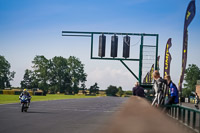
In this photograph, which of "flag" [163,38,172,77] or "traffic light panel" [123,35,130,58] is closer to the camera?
"flag" [163,38,172,77]

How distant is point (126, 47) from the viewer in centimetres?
2225

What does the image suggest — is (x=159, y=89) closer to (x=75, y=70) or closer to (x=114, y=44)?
(x=114, y=44)

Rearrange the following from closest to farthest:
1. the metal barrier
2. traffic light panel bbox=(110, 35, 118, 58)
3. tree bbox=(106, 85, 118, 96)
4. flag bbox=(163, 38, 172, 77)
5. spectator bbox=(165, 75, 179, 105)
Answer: the metal barrier → spectator bbox=(165, 75, 179, 105) → flag bbox=(163, 38, 172, 77) → traffic light panel bbox=(110, 35, 118, 58) → tree bbox=(106, 85, 118, 96)

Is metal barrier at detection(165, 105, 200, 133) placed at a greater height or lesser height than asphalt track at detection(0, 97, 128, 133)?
greater

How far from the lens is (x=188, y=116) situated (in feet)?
23.9

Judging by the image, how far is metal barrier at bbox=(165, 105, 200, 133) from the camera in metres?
6.51

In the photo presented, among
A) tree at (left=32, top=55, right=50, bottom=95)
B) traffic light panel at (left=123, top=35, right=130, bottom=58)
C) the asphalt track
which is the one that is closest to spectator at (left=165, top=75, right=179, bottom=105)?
the asphalt track

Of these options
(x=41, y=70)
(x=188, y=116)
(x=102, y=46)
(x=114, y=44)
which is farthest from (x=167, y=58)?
(x=41, y=70)

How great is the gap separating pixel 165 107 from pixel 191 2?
3.86 m

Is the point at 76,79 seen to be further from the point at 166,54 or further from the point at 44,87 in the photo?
the point at 166,54

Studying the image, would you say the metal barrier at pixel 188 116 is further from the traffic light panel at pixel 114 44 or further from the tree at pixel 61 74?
the tree at pixel 61 74

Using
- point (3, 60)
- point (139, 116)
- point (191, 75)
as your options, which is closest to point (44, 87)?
point (3, 60)

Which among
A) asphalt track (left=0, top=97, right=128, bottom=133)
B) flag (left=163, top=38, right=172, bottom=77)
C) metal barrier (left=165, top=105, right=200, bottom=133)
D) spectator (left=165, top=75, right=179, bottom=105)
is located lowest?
asphalt track (left=0, top=97, right=128, bottom=133)

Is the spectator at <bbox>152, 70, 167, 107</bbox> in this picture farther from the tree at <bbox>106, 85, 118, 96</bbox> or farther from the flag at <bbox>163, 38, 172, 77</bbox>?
the tree at <bbox>106, 85, 118, 96</bbox>
